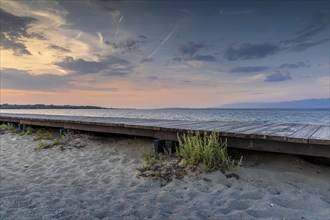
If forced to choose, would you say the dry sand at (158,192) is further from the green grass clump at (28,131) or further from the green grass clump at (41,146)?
the green grass clump at (28,131)

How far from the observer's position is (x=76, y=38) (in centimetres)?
1373

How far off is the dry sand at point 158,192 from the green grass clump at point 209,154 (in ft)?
0.75

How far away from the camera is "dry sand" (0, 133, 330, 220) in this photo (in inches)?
134

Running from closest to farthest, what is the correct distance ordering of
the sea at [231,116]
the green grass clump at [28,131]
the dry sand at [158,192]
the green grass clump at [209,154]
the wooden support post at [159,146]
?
the dry sand at [158,192] < the green grass clump at [209,154] < the wooden support post at [159,146] < the green grass clump at [28,131] < the sea at [231,116]

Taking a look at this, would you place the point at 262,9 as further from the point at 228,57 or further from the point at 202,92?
the point at 202,92

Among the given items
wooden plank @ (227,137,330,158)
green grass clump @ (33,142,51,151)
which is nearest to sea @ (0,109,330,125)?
wooden plank @ (227,137,330,158)

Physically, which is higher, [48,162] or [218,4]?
[218,4]

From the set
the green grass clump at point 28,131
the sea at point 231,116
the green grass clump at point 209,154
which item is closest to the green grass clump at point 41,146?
the green grass clump at point 28,131

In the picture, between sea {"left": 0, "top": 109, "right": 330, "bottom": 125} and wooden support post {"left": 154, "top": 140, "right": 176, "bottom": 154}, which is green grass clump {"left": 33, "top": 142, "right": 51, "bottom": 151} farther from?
sea {"left": 0, "top": 109, "right": 330, "bottom": 125}

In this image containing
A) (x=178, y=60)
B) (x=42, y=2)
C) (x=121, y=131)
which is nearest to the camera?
(x=121, y=131)

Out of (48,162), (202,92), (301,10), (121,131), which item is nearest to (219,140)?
(121,131)

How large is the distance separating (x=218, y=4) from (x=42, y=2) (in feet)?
31.5

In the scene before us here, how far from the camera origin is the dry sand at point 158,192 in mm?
3395

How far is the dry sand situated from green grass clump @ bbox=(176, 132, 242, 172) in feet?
0.75
